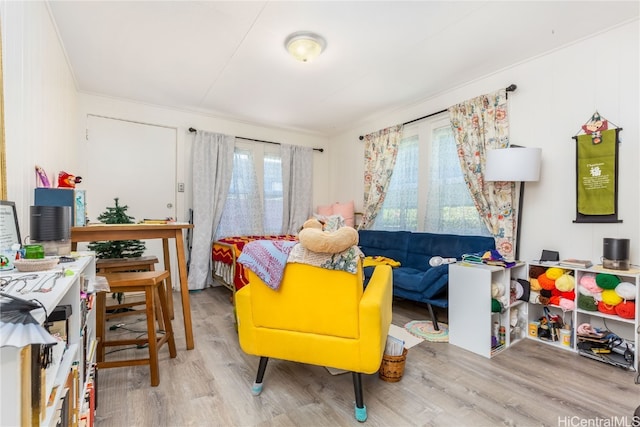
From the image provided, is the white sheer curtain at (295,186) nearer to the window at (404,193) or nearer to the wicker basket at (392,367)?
the window at (404,193)

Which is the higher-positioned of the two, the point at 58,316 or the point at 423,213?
the point at 423,213

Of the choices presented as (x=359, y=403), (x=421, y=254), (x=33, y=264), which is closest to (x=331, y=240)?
(x=359, y=403)

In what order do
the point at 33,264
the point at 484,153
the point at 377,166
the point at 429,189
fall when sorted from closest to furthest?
the point at 33,264 < the point at 484,153 < the point at 429,189 < the point at 377,166

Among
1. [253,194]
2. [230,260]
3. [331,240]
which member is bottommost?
[230,260]

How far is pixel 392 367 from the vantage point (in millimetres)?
1837

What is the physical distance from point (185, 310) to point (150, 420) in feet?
2.82

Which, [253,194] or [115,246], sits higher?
[253,194]

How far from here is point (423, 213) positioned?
3686 mm

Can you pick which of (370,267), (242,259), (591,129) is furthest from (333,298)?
(591,129)

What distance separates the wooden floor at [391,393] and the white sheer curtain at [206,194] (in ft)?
6.08

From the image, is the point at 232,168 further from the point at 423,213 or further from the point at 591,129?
the point at 591,129

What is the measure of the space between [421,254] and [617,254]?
1.56 m

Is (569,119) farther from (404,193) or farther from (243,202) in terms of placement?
Result: (243,202)

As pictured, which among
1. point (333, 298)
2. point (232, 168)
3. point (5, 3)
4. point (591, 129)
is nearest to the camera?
point (5, 3)
